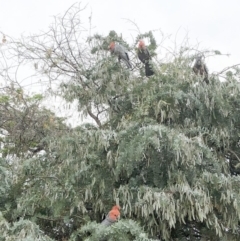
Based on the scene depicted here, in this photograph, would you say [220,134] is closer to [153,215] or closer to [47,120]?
[153,215]

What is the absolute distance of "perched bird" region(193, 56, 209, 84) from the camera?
4.07 meters

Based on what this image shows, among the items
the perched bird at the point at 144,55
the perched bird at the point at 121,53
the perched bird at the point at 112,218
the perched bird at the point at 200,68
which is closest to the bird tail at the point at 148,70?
the perched bird at the point at 144,55

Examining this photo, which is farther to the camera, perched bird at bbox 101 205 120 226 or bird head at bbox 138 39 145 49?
bird head at bbox 138 39 145 49

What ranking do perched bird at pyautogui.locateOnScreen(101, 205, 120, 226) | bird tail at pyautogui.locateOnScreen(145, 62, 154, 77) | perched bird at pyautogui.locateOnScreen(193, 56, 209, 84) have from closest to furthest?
perched bird at pyautogui.locateOnScreen(101, 205, 120, 226) < perched bird at pyautogui.locateOnScreen(193, 56, 209, 84) < bird tail at pyautogui.locateOnScreen(145, 62, 154, 77)

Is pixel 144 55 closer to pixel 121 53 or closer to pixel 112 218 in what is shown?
pixel 121 53

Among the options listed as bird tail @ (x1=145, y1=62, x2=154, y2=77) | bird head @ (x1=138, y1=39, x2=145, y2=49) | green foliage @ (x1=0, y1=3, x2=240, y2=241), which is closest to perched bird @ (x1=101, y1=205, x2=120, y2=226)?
green foliage @ (x1=0, y1=3, x2=240, y2=241)

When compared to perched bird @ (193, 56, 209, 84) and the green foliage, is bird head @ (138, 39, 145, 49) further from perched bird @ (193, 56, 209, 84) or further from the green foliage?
perched bird @ (193, 56, 209, 84)

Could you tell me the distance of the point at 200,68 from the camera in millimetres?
4121

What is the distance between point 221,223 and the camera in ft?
11.1

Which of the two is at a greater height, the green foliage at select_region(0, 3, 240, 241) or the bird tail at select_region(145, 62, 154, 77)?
the bird tail at select_region(145, 62, 154, 77)

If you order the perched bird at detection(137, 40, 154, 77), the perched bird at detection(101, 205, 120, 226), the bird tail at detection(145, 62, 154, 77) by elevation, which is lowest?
the perched bird at detection(101, 205, 120, 226)

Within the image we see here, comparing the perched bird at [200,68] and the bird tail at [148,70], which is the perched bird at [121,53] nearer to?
the bird tail at [148,70]

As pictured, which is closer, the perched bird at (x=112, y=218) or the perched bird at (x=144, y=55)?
the perched bird at (x=112, y=218)

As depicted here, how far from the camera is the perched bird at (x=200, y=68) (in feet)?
13.3
